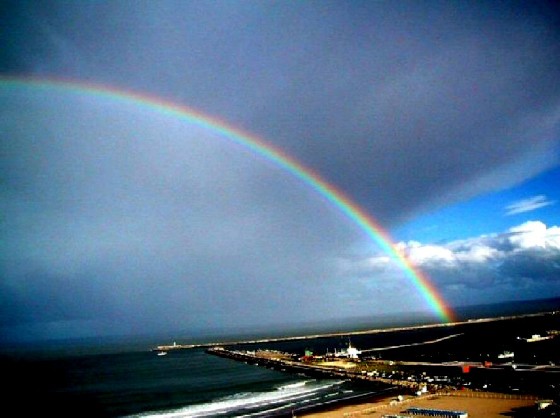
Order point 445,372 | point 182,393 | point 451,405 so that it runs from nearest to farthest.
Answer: point 451,405
point 182,393
point 445,372

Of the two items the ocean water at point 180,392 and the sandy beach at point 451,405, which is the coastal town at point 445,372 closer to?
the sandy beach at point 451,405

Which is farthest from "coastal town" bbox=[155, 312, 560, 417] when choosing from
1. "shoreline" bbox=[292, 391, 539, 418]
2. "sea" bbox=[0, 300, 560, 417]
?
"sea" bbox=[0, 300, 560, 417]

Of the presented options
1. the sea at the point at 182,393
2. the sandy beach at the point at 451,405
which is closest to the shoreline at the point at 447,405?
the sandy beach at the point at 451,405

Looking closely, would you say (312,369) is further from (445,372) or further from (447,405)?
(447,405)

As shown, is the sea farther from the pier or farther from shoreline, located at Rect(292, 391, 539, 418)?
shoreline, located at Rect(292, 391, 539, 418)

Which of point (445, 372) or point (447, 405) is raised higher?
point (445, 372)

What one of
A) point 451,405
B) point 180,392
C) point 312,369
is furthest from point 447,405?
point 312,369

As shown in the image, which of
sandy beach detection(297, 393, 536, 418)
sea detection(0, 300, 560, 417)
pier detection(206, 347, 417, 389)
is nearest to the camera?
sandy beach detection(297, 393, 536, 418)

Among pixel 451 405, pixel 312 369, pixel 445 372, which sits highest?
pixel 312 369

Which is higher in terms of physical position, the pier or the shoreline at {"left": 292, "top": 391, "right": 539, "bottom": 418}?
the pier
